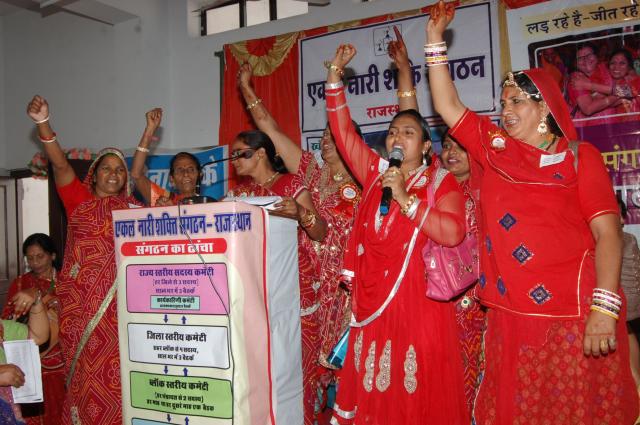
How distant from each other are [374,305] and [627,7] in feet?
10.4

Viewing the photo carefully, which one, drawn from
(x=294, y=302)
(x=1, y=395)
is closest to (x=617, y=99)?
(x=294, y=302)

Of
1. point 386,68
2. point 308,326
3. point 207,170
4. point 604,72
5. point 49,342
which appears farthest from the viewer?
point 207,170

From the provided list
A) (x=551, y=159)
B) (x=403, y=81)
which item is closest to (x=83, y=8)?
(x=403, y=81)

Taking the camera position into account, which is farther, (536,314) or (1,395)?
(1,395)

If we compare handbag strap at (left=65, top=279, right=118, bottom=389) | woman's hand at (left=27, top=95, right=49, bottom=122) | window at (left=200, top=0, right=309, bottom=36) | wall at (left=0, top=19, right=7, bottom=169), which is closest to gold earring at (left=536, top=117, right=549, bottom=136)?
handbag strap at (left=65, top=279, right=118, bottom=389)

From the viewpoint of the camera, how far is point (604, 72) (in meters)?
4.21

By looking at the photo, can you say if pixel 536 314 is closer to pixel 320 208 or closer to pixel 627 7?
pixel 320 208

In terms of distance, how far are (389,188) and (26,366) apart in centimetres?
174

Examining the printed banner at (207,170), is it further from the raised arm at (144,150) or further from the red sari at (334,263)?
the red sari at (334,263)

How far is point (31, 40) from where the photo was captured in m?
7.55

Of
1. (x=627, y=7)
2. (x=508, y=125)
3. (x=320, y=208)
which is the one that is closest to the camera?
(x=508, y=125)

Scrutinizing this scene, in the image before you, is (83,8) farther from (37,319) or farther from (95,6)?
(37,319)

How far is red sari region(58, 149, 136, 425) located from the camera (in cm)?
287

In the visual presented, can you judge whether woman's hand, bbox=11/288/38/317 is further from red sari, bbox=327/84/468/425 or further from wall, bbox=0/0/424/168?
wall, bbox=0/0/424/168
